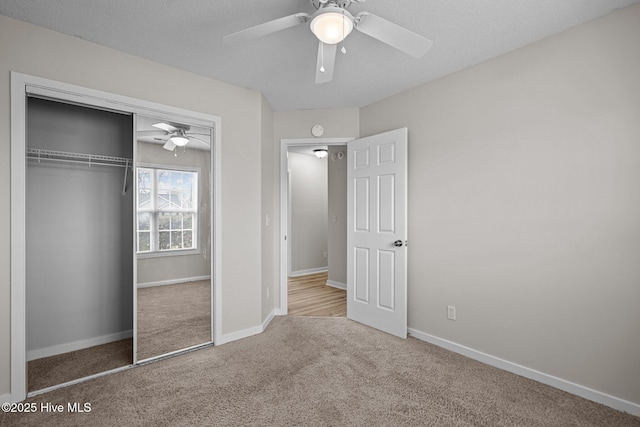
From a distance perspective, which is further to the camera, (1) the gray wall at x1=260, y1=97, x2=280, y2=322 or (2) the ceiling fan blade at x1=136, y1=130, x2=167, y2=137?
(1) the gray wall at x1=260, y1=97, x2=280, y2=322

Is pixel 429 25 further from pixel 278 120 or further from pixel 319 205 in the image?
pixel 319 205

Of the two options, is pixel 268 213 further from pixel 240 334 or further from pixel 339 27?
pixel 339 27

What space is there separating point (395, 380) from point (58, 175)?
3334mm

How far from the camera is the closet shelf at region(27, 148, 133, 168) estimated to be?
2.69 meters

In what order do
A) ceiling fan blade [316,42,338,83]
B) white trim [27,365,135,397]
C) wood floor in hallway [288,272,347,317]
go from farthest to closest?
1. wood floor in hallway [288,272,347,317]
2. white trim [27,365,135,397]
3. ceiling fan blade [316,42,338,83]

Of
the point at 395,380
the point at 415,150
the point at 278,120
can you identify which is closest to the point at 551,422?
the point at 395,380

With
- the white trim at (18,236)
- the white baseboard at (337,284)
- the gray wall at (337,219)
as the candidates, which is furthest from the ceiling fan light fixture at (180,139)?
the white baseboard at (337,284)

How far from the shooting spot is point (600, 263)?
2100 mm

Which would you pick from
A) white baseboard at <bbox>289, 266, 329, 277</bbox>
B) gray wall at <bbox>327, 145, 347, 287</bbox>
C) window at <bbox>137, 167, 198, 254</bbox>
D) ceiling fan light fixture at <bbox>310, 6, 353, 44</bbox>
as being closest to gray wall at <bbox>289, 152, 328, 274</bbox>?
white baseboard at <bbox>289, 266, 329, 277</bbox>

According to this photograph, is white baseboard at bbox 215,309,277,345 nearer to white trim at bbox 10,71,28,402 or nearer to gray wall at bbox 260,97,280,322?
gray wall at bbox 260,97,280,322

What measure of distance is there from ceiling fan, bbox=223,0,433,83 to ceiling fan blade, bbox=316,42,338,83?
0.02 m

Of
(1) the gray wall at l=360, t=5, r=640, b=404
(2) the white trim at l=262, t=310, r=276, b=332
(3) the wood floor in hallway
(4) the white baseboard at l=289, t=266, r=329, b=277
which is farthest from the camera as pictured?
(4) the white baseboard at l=289, t=266, r=329, b=277

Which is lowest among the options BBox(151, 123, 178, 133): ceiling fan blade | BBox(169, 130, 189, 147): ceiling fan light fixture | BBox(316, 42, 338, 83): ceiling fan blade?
BBox(169, 130, 189, 147): ceiling fan light fixture

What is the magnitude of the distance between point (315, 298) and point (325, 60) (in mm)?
3510
